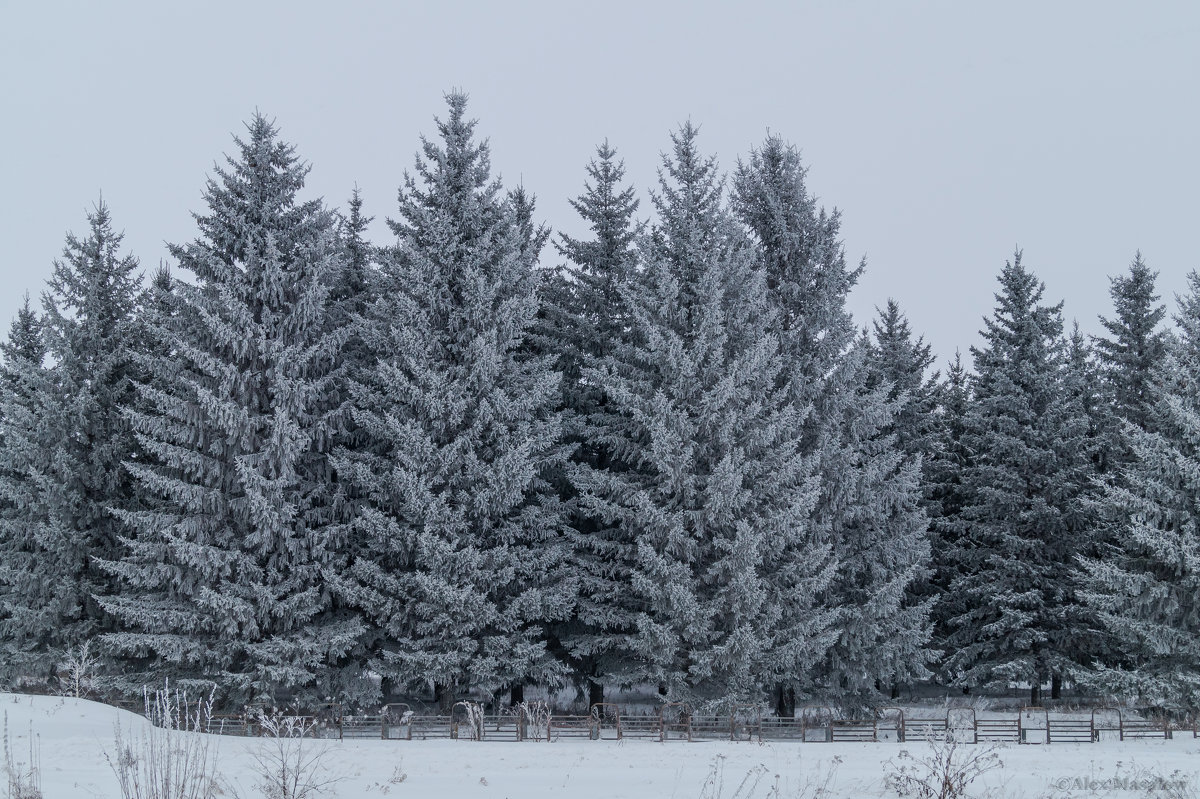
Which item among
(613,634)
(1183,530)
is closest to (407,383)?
(613,634)

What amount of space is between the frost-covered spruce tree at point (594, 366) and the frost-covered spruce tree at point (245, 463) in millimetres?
6656

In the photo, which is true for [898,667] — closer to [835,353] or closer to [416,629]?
[835,353]

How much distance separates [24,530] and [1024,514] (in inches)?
1314

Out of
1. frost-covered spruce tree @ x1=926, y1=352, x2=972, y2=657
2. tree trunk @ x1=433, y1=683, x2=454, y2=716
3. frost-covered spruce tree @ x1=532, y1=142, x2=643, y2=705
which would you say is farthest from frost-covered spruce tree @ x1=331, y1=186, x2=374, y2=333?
frost-covered spruce tree @ x1=926, y1=352, x2=972, y2=657

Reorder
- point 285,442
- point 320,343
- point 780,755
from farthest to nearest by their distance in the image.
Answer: point 320,343 → point 285,442 → point 780,755

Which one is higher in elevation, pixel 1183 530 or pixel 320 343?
pixel 320 343

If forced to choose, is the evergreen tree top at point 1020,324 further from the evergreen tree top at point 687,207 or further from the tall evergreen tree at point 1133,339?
the evergreen tree top at point 687,207

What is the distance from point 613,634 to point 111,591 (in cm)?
1568

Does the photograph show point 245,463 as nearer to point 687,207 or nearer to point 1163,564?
point 687,207

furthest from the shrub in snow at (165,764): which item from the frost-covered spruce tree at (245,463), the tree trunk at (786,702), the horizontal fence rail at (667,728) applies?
the tree trunk at (786,702)

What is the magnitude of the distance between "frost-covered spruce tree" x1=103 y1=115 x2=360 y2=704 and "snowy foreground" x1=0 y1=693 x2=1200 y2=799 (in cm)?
310

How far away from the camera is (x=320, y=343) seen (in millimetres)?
25875

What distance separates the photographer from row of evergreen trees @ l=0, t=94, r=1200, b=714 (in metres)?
23.8

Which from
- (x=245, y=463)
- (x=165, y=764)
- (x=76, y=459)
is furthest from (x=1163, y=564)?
(x=76, y=459)
